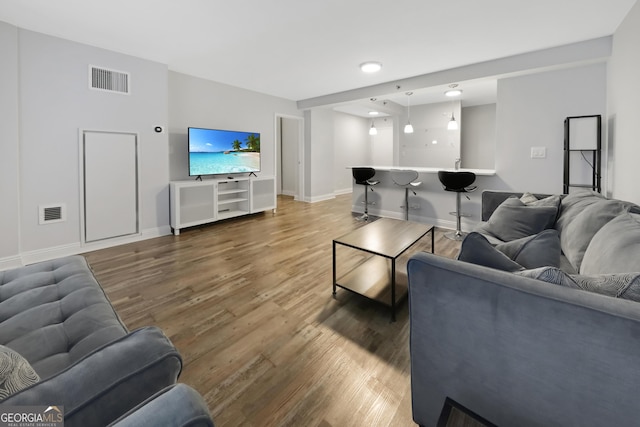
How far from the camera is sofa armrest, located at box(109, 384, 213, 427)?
577 millimetres

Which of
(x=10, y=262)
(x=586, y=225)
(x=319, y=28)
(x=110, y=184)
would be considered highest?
(x=319, y=28)

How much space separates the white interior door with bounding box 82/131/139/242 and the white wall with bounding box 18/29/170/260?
0.10 meters

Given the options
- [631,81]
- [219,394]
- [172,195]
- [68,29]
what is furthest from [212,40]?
[631,81]

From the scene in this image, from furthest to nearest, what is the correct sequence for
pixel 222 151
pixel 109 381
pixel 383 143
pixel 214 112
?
pixel 383 143
pixel 214 112
pixel 222 151
pixel 109 381

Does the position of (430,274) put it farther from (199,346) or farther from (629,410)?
(199,346)

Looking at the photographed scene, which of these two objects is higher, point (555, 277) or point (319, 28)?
point (319, 28)

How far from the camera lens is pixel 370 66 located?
4.26m

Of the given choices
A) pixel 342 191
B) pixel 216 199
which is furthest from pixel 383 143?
pixel 216 199

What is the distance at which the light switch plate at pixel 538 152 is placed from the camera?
393 centimetres

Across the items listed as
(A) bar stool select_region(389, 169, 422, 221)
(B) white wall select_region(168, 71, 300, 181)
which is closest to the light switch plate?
(A) bar stool select_region(389, 169, 422, 221)

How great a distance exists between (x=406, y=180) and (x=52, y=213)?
4.77 metres

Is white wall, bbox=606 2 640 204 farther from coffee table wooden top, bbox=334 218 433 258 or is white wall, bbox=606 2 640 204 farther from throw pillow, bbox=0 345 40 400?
throw pillow, bbox=0 345 40 400

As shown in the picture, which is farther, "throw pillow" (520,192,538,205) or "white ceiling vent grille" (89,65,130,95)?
"white ceiling vent grille" (89,65,130,95)

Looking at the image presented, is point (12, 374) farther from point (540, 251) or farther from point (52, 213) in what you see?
point (52, 213)
